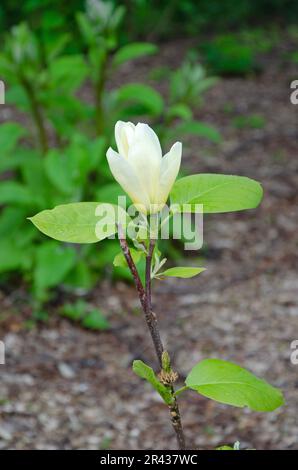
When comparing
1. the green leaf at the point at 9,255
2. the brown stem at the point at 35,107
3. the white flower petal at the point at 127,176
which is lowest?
the white flower petal at the point at 127,176

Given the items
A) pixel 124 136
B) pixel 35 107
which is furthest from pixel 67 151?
pixel 124 136

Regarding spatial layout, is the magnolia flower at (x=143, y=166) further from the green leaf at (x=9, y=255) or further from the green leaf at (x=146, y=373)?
the green leaf at (x=9, y=255)

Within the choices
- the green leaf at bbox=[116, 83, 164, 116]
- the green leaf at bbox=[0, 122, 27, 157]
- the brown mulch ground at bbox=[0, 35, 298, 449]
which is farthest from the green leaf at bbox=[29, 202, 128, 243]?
the green leaf at bbox=[116, 83, 164, 116]

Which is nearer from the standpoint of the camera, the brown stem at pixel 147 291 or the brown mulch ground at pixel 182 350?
the brown stem at pixel 147 291

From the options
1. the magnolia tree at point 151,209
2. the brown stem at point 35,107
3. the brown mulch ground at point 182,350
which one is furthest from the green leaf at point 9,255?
the magnolia tree at point 151,209

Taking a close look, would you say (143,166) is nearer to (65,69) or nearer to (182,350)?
(182,350)

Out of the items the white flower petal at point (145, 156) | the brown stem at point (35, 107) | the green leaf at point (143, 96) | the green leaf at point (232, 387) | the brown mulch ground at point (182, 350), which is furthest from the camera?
the green leaf at point (143, 96)

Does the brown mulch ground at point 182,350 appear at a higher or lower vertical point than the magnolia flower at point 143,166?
higher

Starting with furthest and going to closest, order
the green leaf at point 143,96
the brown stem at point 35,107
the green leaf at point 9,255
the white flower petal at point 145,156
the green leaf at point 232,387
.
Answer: the green leaf at point 143,96
the brown stem at point 35,107
the green leaf at point 9,255
the green leaf at point 232,387
the white flower petal at point 145,156
